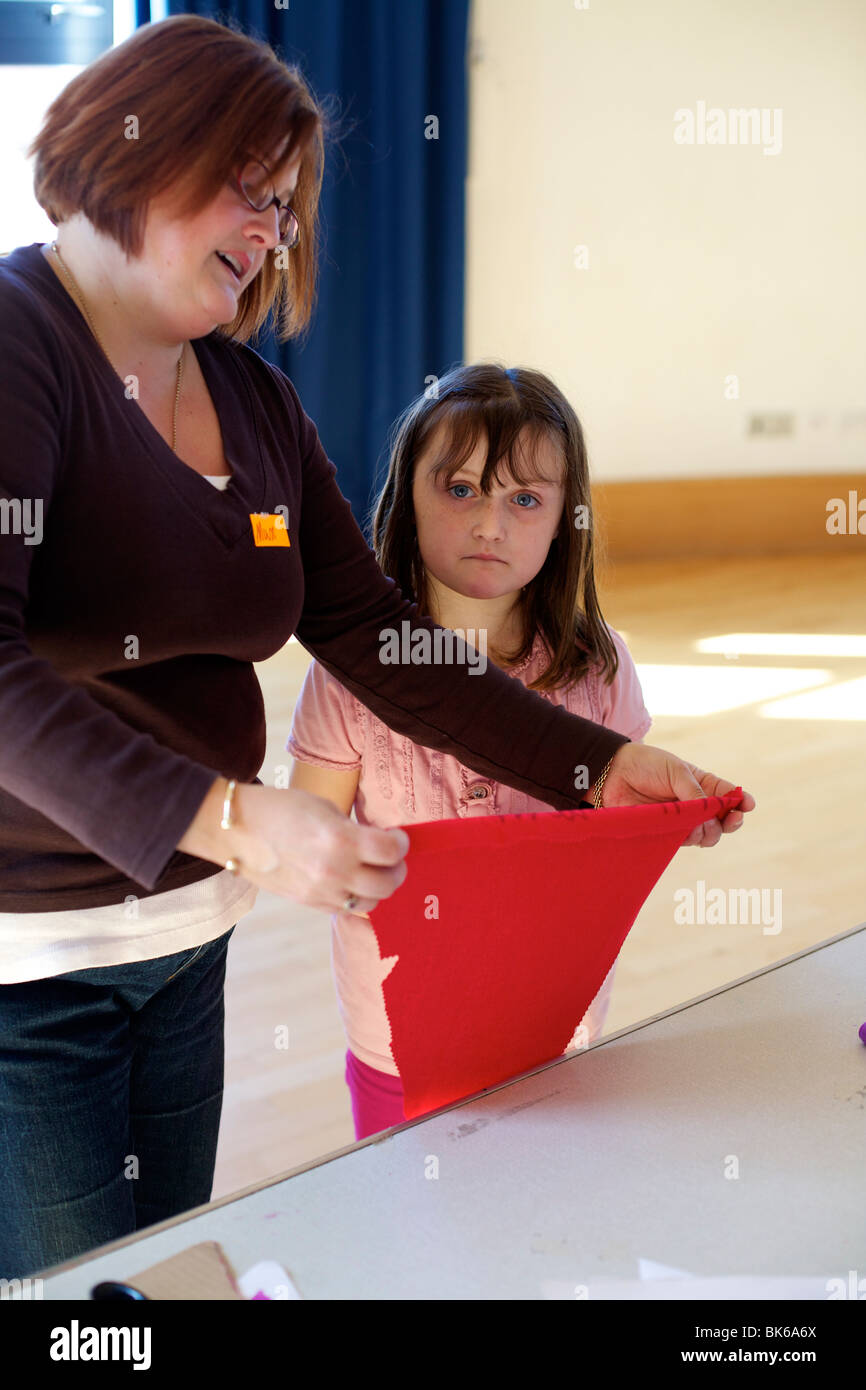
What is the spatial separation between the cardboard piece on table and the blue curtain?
13.3ft

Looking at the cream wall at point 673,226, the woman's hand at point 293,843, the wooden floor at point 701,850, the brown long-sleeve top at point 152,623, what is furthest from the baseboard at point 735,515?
the woman's hand at point 293,843

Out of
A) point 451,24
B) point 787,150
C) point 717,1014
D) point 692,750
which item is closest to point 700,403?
point 787,150

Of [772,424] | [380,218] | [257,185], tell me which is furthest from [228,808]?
[772,424]

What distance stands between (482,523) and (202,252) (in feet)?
1.61

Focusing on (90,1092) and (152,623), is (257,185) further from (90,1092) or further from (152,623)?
(90,1092)

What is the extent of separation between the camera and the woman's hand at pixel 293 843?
2.47ft

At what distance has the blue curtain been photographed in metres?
4.69

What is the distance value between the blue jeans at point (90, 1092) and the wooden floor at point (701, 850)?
0.55 feet

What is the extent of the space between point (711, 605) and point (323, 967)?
3182mm

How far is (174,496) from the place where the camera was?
929 mm

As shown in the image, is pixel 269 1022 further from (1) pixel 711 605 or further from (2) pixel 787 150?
(2) pixel 787 150

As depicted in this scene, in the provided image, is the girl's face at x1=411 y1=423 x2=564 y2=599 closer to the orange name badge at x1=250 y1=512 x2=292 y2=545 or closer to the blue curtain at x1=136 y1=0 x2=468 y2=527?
the orange name badge at x1=250 y1=512 x2=292 y2=545

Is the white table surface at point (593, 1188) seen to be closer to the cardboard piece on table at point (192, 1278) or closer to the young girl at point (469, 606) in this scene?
the cardboard piece on table at point (192, 1278)

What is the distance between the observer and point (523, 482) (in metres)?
1.33
